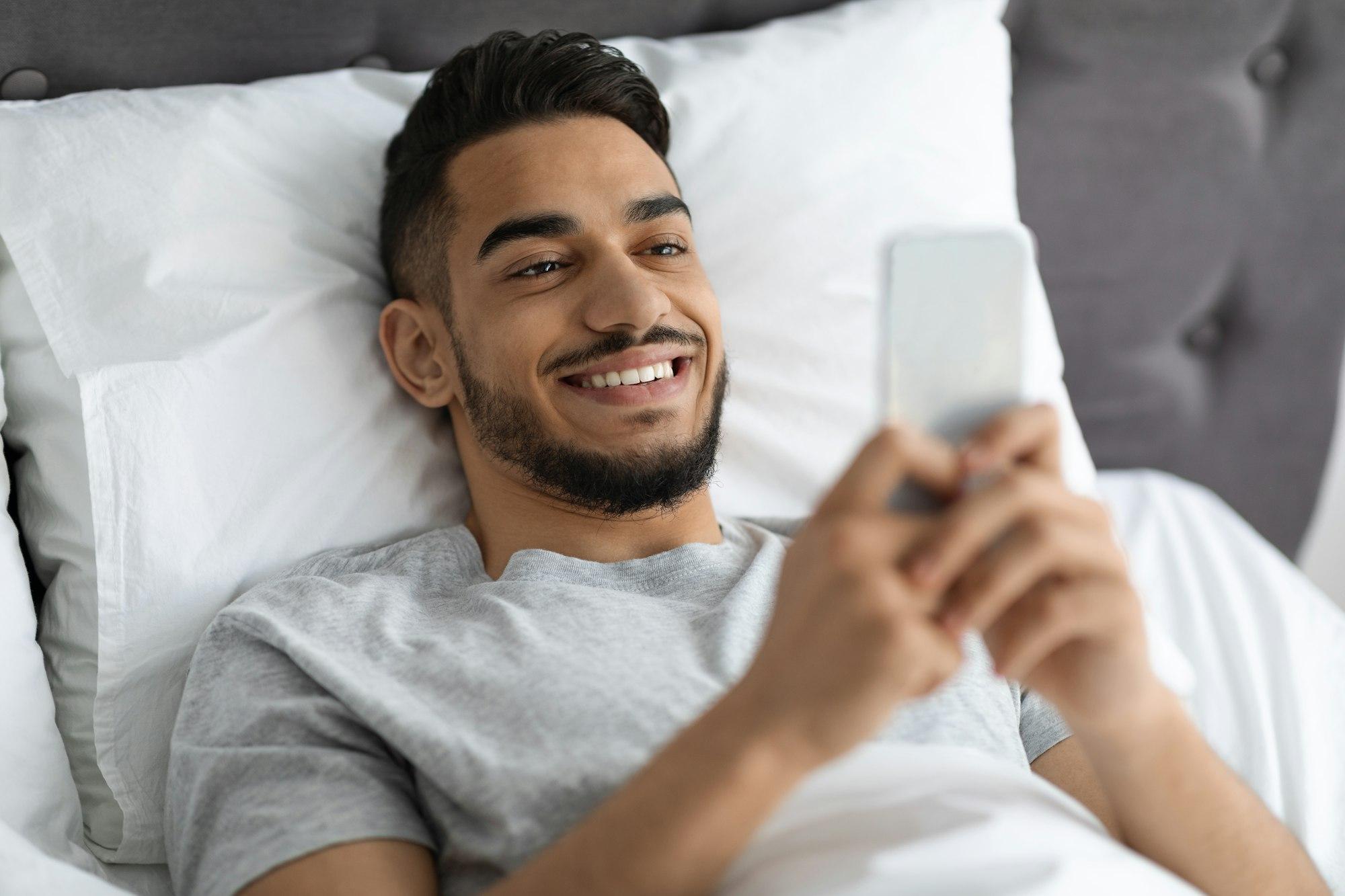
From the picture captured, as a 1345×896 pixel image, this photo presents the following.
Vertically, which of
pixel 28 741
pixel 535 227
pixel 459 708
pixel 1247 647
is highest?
pixel 535 227

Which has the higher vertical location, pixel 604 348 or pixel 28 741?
pixel 604 348

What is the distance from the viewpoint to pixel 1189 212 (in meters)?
1.68

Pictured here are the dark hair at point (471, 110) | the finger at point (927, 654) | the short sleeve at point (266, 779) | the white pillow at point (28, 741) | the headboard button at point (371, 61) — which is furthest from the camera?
the headboard button at point (371, 61)

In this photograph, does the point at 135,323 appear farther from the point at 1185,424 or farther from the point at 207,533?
the point at 1185,424

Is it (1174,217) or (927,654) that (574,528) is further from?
(1174,217)

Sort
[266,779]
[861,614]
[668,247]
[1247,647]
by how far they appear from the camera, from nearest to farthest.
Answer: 1. [861,614]
2. [266,779]
3. [668,247]
4. [1247,647]

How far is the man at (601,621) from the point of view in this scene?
61 cm

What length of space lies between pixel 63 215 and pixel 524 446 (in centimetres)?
49

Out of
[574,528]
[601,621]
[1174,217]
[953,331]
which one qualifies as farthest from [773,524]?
[1174,217]

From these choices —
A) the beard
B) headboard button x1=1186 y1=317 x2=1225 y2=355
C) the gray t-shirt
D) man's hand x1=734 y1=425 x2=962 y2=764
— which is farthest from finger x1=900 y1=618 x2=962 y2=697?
headboard button x1=1186 y1=317 x2=1225 y2=355

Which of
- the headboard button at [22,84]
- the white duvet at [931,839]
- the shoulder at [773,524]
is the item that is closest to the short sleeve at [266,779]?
the white duvet at [931,839]

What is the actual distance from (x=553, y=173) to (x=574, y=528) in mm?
345

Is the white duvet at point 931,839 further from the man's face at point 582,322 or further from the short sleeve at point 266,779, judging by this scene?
the man's face at point 582,322

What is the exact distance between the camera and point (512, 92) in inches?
48.1
